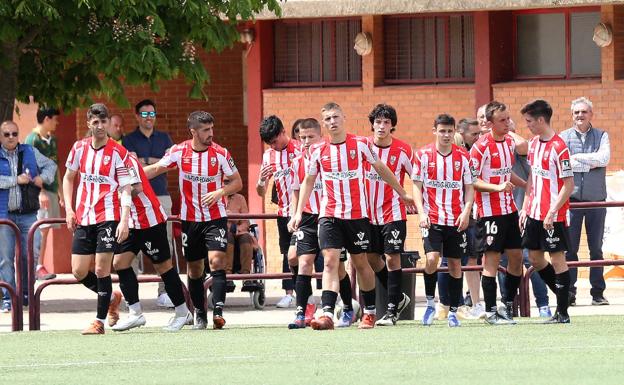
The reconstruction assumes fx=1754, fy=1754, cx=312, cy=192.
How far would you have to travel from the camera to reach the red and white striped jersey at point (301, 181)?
1608cm

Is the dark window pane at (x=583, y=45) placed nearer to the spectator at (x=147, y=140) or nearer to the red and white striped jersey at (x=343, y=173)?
the spectator at (x=147, y=140)

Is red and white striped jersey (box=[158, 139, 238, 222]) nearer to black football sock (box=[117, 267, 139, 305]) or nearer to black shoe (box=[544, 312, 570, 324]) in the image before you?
black football sock (box=[117, 267, 139, 305])

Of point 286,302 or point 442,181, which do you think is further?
point 286,302

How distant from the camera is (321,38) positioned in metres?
23.0

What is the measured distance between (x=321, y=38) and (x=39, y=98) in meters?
4.72

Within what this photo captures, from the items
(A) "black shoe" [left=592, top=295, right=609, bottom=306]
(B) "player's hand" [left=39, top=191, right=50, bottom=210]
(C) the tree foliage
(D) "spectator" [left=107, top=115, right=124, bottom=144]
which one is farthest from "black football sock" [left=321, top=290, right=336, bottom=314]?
(B) "player's hand" [left=39, top=191, right=50, bottom=210]

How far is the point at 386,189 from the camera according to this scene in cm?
1589

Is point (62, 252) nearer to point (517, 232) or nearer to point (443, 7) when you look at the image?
point (443, 7)

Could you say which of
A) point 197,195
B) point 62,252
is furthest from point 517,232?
point 62,252

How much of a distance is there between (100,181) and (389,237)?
2.63m

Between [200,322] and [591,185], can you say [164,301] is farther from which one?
[591,185]

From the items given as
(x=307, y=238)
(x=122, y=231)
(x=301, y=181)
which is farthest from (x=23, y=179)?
(x=307, y=238)

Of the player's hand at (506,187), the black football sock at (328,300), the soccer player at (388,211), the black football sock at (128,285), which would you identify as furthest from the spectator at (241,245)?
the player's hand at (506,187)

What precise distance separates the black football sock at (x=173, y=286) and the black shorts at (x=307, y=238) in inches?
44.5
